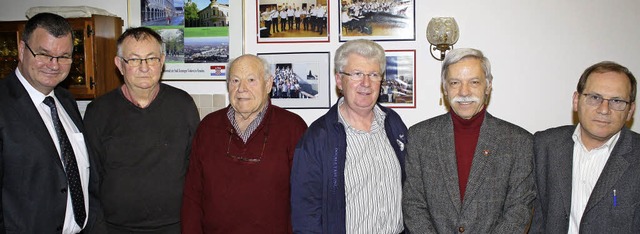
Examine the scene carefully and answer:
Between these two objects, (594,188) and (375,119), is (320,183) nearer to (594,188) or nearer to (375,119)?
(375,119)

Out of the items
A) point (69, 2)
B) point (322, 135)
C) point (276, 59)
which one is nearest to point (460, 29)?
point (276, 59)

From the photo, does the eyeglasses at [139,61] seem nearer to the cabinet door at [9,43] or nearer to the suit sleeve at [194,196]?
the suit sleeve at [194,196]

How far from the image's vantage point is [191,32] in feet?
13.3

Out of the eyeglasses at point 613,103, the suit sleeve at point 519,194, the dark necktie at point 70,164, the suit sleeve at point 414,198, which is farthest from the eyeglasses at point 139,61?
the eyeglasses at point 613,103

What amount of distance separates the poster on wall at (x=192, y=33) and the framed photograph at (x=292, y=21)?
0.97 feet

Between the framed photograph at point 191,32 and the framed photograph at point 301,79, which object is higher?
the framed photograph at point 191,32

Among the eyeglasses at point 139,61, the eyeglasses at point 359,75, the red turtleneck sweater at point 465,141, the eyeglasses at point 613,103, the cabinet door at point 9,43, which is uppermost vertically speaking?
the cabinet door at point 9,43

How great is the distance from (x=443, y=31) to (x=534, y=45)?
0.71 meters

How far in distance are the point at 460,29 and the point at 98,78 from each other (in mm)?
2776

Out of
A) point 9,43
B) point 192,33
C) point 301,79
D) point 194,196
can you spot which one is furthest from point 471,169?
point 9,43

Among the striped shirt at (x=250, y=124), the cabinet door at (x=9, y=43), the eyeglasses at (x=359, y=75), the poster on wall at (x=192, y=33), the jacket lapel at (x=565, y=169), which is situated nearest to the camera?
the jacket lapel at (x=565, y=169)

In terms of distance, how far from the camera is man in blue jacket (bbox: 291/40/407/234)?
2.42m

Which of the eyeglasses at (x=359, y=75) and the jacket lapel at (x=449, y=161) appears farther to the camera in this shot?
the eyeglasses at (x=359, y=75)

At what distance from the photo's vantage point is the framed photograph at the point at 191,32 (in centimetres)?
402
